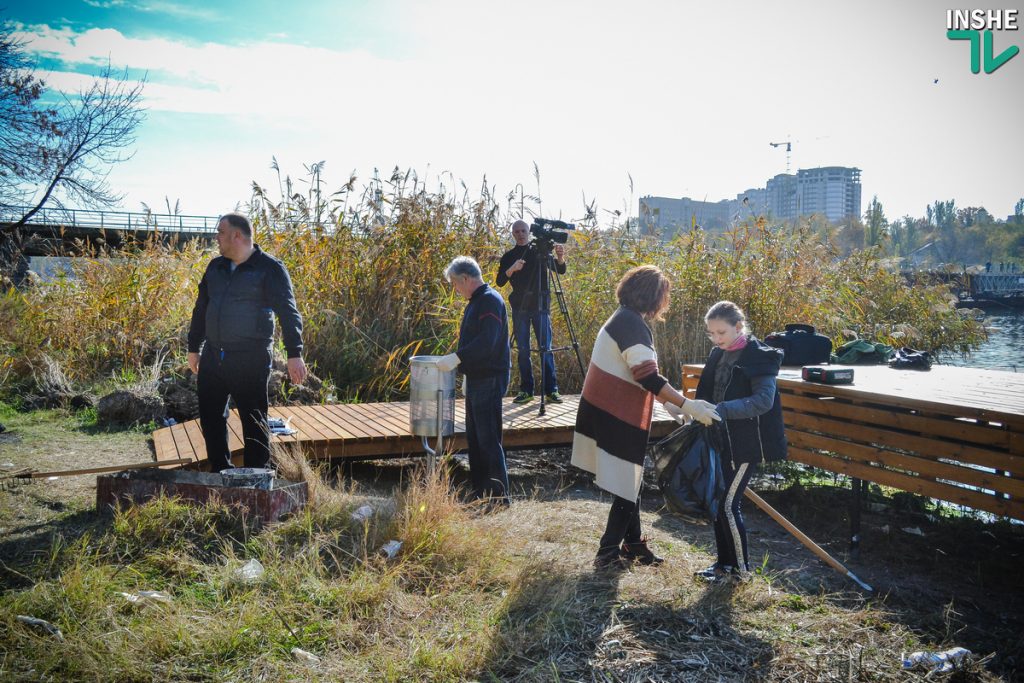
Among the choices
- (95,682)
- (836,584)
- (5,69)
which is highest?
(5,69)

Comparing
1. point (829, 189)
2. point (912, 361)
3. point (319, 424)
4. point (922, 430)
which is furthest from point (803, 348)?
point (829, 189)

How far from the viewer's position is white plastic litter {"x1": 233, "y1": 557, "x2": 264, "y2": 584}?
10.1ft

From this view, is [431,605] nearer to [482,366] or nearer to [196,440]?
[482,366]

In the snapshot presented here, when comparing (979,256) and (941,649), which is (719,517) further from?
(979,256)

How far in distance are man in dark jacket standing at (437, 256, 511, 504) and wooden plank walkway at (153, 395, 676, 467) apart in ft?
1.27

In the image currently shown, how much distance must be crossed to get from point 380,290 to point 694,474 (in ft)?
16.5

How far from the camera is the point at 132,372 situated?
7559 mm

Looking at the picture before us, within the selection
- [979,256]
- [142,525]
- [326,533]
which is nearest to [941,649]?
[326,533]

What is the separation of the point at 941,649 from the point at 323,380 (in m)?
5.87

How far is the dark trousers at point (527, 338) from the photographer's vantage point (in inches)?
262

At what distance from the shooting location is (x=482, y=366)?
4.23 metres

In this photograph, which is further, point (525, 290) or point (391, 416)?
point (525, 290)

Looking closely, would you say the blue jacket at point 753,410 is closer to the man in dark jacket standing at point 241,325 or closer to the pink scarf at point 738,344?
the pink scarf at point 738,344

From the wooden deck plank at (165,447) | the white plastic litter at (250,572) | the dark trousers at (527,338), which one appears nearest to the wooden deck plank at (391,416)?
the dark trousers at (527,338)
